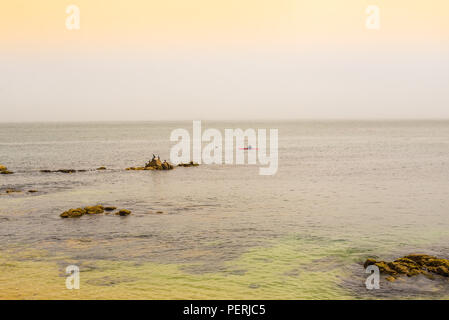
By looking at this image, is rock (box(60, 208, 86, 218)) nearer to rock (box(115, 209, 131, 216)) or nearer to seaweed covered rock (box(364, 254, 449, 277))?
rock (box(115, 209, 131, 216))

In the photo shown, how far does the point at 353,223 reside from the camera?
118 feet

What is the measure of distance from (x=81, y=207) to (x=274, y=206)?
2069cm

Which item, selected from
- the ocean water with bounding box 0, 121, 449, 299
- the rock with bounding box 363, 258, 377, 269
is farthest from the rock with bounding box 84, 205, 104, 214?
the rock with bounding box 363, 258, 377, 269

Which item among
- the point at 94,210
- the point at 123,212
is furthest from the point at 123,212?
the point at 94,210

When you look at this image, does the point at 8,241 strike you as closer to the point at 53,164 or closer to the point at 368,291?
the point at 368,291

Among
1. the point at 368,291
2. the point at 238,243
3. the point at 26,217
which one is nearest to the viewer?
the point at 368,291

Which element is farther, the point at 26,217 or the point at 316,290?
the point at 26,217

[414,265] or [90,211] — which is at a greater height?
[90,211]

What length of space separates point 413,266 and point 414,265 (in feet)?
0.84

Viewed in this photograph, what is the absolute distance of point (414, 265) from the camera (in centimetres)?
2436

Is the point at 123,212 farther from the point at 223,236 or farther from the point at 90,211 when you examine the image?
the point at 223,236

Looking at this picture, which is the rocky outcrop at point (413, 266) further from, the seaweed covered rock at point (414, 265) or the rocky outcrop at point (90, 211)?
the rocky outcrop at point (90, 211)

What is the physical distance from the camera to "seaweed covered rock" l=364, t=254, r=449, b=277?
2356 cm
